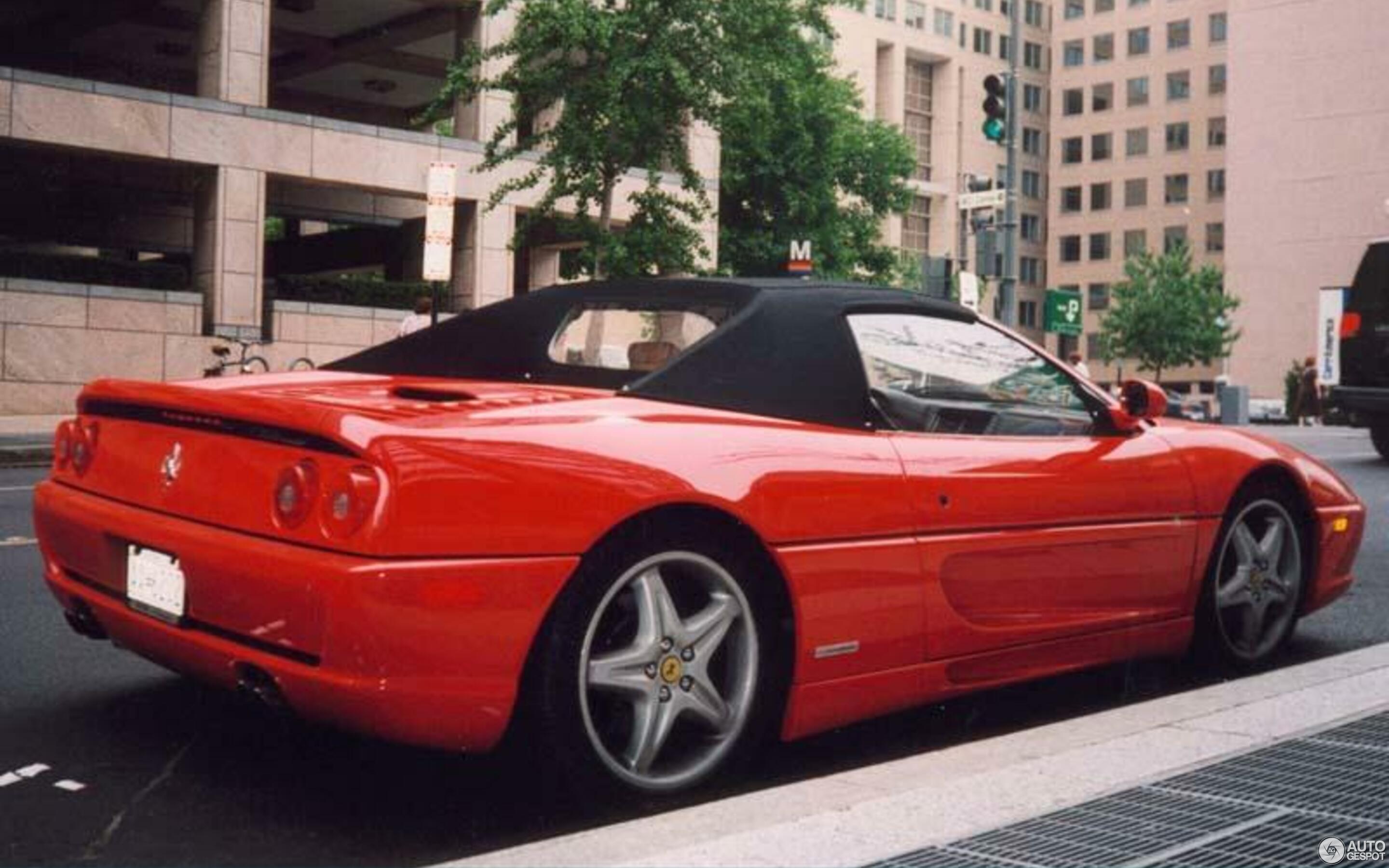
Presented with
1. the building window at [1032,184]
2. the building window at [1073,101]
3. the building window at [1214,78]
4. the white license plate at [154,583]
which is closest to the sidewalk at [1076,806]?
the white license plate at [154,583]

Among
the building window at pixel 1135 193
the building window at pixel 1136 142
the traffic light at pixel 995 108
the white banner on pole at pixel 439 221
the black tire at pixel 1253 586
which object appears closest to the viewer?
the black tire at pixel 1253 586

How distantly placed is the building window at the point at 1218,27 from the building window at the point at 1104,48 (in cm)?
662

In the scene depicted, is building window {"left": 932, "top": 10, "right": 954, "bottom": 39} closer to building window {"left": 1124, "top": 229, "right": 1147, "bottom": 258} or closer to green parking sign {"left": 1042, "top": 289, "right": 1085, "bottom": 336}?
building window {"left": 1124, "top": 229, "right": 1147, "bottom": 258}

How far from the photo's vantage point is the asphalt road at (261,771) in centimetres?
329

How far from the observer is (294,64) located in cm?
3409

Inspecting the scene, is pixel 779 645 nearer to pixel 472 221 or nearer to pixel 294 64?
pixel 472 221

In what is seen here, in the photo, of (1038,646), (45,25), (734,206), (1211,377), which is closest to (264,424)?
(1038,646)

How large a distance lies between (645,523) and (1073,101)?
4004 inches

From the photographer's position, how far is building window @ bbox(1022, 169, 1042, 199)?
335ft

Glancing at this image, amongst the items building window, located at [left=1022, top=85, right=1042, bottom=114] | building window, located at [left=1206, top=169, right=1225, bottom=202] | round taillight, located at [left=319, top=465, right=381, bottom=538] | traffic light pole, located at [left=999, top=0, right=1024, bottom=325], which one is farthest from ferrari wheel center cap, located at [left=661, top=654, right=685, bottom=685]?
building window, located at [left=1022, top=85, right=1042, bottom=114]

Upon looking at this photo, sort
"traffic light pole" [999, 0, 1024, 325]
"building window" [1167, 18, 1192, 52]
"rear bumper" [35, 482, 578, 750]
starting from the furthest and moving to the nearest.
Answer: "building window" [1167, 18, 1192, 52], "traffic light pole" [999, 0, 1024, 325], "rear bumper" [35, 482, 578, 750]

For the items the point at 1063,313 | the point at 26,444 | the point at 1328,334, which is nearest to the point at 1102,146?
the point at 1328,334

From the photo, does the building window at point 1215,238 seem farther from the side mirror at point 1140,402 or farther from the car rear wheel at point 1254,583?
the side mirror at point 1140,402

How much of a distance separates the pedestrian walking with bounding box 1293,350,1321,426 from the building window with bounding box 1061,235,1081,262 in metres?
59.2
